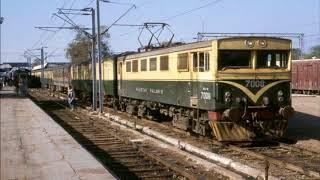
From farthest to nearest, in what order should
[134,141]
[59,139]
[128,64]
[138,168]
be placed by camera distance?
1. [128,64]
2. [134,141]
3. [59,139]
4. [138,168]

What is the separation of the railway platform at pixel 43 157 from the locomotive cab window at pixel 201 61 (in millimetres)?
4184

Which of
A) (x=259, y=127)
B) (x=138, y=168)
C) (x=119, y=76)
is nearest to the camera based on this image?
(x=138, y=168)

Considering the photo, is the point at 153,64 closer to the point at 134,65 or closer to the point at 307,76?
the point at 134,65

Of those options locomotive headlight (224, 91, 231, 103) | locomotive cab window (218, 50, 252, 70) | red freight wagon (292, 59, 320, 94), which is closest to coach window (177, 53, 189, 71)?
locomotive cab window (218, 50, 252, 70)

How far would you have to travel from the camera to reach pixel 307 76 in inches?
1786

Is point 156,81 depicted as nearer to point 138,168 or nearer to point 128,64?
point 128,64

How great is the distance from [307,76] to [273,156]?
32609 millimetres

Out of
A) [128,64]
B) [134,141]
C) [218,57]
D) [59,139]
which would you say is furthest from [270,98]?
[128,64]

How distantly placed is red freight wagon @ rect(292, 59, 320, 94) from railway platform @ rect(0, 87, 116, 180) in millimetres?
31042

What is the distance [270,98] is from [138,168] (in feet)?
16.8

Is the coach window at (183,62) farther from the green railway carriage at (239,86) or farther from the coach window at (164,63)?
the coach window at (164,63)

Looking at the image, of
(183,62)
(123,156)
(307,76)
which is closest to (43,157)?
(123,156)

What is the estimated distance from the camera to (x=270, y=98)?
52.6ft

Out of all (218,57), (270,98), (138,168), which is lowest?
(138,168)
